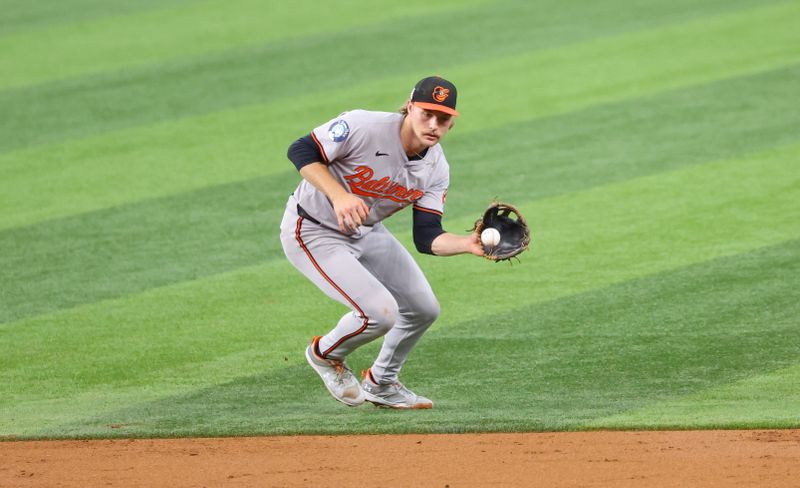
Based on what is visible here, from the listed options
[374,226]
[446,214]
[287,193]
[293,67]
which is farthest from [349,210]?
[293,67]

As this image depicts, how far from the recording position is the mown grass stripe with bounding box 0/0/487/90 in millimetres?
14727

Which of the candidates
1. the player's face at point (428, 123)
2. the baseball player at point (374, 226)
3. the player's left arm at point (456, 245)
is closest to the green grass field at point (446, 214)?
the baseball player at point (374, 226)

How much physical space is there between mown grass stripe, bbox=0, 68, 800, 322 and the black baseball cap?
3.74 m

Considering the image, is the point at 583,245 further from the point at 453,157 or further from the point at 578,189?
the point at 453,157

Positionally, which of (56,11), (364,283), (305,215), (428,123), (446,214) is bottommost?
(446,214)

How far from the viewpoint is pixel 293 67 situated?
14312 mm

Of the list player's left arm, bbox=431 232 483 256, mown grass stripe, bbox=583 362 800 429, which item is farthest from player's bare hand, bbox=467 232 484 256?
mown grass stripe, bbox=583 362 800 429

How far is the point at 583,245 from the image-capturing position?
9.73 meters

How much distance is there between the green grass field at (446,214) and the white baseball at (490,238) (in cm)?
91

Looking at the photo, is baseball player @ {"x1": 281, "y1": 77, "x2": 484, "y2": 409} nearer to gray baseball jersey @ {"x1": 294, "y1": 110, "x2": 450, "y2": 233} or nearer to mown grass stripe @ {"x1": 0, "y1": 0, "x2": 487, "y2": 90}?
gray baseball jersey @ {"x1": 294, "y1": 110, "x2": 450, "y2": 233}

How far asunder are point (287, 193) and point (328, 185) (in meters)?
5.07

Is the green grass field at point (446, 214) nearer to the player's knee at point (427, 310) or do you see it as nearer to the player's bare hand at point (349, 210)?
the player's knee at point (427, 310)

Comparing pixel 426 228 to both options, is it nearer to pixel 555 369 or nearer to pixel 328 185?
pixel 328 185

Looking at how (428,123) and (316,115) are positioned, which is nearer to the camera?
(428,123)
